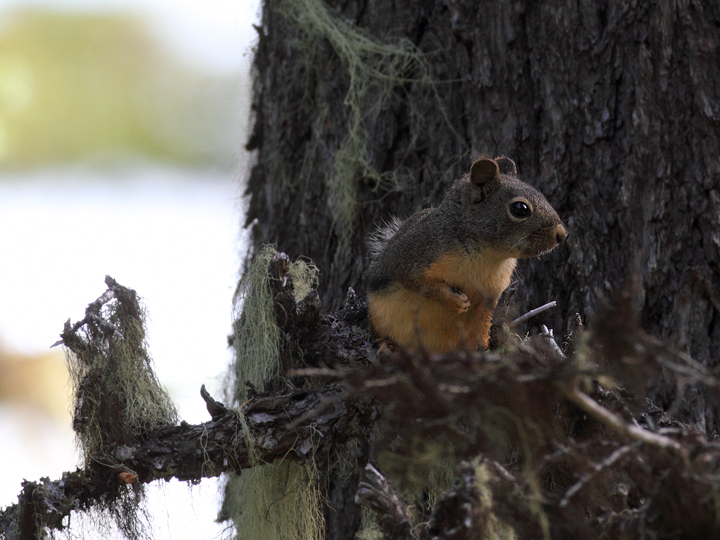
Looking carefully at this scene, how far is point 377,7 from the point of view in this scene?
3656mm

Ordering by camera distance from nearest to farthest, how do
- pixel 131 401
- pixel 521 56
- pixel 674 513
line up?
pixel 674 513 → pixel 131 401 → pixel 521 56

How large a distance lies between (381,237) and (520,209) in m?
0.72

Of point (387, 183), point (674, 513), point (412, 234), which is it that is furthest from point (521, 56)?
point (674, 513)

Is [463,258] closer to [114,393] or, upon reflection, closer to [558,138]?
[558,138]

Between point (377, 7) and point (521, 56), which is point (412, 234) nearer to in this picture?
point (521, 56)

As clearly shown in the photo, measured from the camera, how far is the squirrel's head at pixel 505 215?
8.55 feet

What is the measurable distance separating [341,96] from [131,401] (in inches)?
76.8

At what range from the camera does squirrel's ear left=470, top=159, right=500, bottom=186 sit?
264cm

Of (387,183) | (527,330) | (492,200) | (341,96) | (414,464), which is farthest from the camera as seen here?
(341,96)

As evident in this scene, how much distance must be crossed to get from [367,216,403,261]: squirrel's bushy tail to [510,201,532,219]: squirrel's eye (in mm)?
543

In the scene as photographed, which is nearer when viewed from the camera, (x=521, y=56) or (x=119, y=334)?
(x=119, y=334)

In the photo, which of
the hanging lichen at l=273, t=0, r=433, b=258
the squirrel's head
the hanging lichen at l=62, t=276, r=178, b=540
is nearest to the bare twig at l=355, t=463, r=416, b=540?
the hanging lichen at l=62, t=276, r=178, b=540

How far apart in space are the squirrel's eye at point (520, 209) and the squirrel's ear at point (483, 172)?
136 mm

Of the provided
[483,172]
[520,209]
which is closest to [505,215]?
[520,209]
